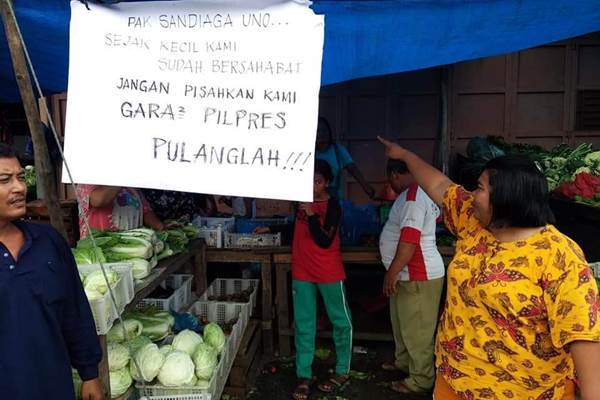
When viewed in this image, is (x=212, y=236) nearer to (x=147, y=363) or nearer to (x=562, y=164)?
(x=147, y=363)

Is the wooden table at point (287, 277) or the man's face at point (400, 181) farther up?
the man's face at point (400, 181)

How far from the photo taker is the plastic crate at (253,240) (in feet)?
15.0

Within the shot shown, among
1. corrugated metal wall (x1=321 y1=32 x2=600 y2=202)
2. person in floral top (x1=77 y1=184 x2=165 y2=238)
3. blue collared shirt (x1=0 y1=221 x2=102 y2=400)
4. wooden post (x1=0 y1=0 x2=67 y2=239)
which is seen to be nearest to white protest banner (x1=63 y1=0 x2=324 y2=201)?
wooden post (x1=0 y1=0 x2=67 y2=239)

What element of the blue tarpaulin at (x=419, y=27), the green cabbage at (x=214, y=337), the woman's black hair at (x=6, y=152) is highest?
the blue tarpaulin at (x=419, y=27)

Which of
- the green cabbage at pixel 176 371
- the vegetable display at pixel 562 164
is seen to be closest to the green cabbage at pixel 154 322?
the green cabbage at pixel 176 371

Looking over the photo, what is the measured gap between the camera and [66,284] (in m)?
1.93

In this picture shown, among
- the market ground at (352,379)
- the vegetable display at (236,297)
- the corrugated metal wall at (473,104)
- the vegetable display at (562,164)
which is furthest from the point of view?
the corrugated metal wall at (473,104)

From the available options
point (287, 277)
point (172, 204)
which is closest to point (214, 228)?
point (172, 204)

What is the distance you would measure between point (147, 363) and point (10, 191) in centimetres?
138

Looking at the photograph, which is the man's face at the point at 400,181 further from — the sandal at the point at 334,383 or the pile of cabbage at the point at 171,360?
the pile of cabbage at the point at 171,360

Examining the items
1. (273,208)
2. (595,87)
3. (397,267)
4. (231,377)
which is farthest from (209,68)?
(595,87)

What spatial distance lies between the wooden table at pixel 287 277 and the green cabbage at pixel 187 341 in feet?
4.53

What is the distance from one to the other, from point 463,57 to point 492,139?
12.7ft

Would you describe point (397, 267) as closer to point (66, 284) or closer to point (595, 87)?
point (66, 284)
